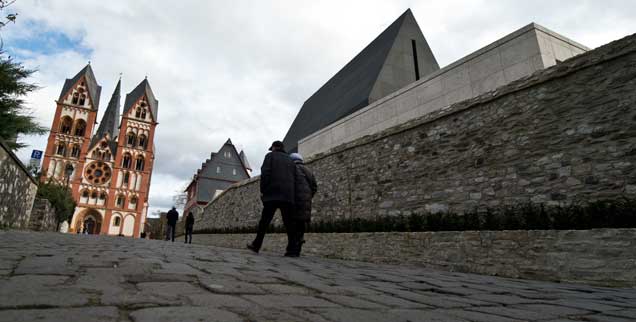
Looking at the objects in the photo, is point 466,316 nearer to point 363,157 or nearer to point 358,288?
Answer: point 358,288

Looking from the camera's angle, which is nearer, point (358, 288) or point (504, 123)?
point (358, 288)

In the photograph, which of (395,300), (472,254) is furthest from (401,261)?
(395,300)

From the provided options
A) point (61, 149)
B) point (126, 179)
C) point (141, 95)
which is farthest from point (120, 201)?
point (141, 95)

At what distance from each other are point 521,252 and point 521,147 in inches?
86.7

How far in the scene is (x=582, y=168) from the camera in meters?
5.48

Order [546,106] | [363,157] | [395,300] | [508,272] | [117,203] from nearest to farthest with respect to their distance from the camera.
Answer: [395,300] < [508,272] < [546,106] < [363,157] < [117,203]

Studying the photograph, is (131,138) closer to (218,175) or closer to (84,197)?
(84,197)

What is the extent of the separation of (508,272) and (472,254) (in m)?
0.62

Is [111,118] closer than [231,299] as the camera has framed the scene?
No

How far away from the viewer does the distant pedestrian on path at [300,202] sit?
620cm

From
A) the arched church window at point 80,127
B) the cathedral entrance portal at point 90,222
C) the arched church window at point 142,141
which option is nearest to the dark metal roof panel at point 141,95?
the arched church window at point 142,141

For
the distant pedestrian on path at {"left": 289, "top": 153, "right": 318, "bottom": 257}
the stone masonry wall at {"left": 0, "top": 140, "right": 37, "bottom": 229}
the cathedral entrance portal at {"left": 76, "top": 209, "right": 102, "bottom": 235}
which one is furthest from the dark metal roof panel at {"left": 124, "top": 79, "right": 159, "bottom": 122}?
the distant pedestrian on path at {"left": 289, "top": 153, "right": 318, "bottom": 257}

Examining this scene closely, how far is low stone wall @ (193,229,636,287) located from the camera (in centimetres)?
432

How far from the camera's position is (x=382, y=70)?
15.1 metres
